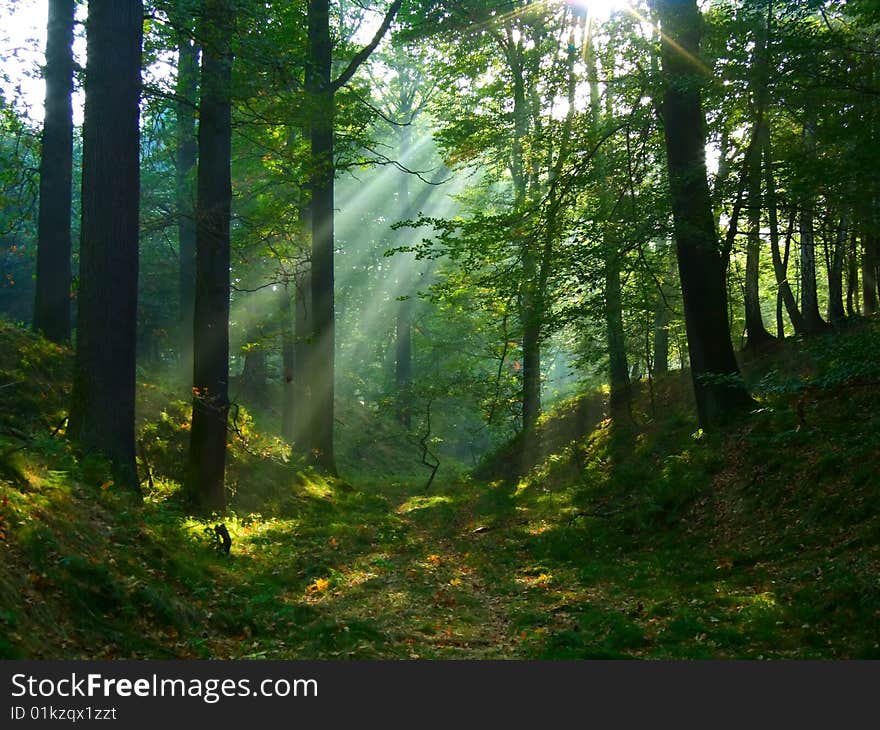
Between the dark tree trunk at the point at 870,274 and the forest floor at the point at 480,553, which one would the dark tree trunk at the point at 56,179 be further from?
the dark tree trunk at the point at 870,274

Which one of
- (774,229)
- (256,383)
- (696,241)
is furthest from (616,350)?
(256,383)

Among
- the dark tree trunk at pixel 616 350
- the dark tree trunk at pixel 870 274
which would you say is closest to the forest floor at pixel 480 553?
the dark tree trunk at pixel 870 274

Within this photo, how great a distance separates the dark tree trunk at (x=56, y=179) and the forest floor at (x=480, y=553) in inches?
64.0

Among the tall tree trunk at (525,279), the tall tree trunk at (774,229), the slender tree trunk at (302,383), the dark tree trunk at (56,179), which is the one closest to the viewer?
the tall tree trunk at (774,229)

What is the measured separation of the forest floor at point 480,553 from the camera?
5.80m

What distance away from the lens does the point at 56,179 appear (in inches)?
563

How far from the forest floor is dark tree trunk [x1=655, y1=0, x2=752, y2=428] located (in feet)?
2.57

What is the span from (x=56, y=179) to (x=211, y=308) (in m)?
5.44

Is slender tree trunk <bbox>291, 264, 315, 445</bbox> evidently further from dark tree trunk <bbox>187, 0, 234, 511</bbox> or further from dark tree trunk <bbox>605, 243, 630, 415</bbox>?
dark tree trunk <bbox>605, 243, 630, 415</bbox>

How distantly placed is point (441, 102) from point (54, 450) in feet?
60.6

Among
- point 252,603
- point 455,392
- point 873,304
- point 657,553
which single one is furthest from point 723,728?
point 455,392

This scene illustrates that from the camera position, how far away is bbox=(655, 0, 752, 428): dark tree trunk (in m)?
11.1

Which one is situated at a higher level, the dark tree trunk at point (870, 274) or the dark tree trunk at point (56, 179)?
the dark tree trunk at point (56, 179)

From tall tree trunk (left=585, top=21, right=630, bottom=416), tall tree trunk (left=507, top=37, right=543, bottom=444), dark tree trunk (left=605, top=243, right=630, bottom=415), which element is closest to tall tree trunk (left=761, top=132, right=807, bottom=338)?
tall tree trunk (left=585, top=21, right=630, bottom=416)
